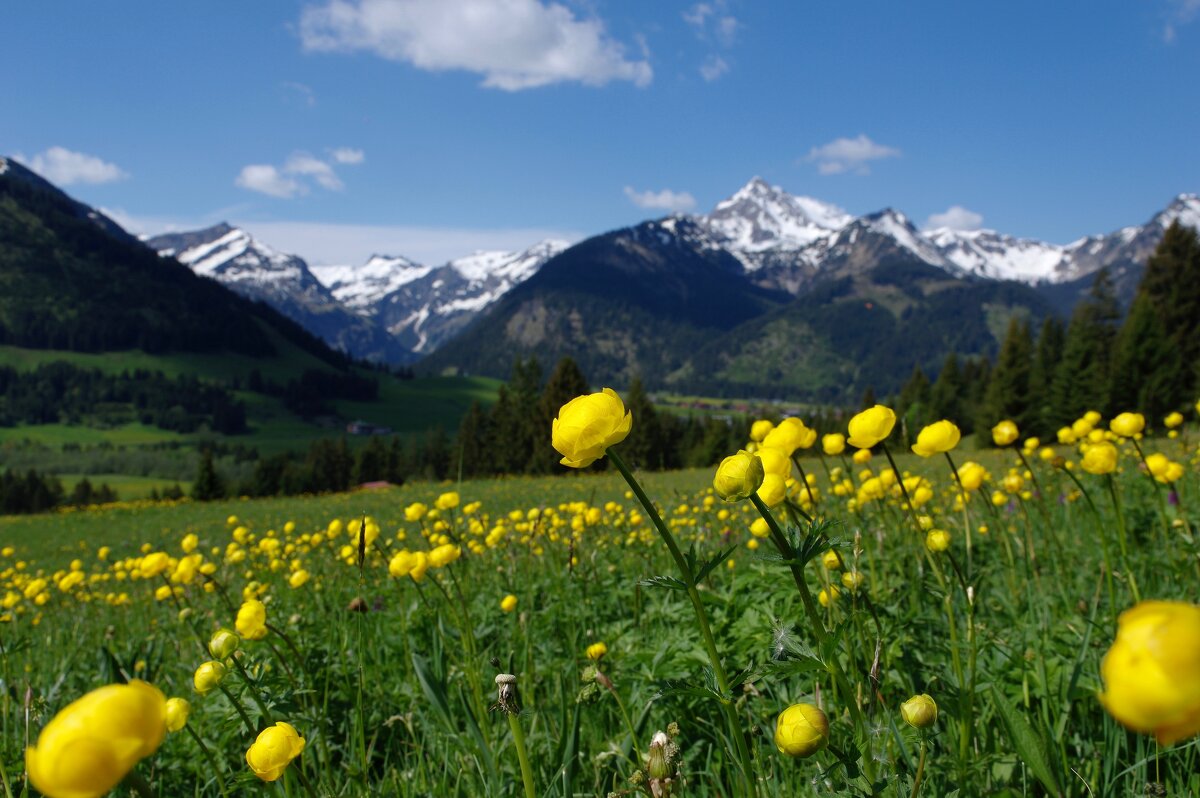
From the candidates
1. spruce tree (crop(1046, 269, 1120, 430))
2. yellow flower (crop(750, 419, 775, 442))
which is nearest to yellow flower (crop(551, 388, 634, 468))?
yellow flower (crop(750, 419, 775, 442))

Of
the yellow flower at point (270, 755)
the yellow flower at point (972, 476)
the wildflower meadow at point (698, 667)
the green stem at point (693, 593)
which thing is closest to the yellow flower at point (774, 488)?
the wildflower meadow at point (698, 667)

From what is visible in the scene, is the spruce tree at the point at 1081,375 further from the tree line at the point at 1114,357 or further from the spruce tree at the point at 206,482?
the spruce tree at the point at 206,482

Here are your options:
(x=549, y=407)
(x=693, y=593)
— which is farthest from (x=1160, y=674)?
(x=549, y=407)

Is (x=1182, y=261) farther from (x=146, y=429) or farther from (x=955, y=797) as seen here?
(x=146, y=429)

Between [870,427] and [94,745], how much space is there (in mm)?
1801

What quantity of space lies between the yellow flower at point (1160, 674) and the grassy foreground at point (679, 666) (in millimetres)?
514

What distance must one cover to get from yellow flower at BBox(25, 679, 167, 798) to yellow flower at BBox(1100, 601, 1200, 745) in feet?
2.92

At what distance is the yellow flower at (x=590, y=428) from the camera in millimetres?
1188

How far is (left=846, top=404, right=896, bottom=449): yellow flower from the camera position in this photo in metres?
1.93

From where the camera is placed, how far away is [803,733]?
3.50 feet

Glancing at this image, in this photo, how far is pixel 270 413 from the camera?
129 m

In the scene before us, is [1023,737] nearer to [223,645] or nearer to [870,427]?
[870,427]

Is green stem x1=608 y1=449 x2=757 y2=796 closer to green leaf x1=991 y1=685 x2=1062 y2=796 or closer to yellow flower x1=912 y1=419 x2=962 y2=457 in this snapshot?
green leaf x1=991 y1=685 x2=1062 y2=796

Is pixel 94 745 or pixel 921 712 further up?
pixel 94 745
